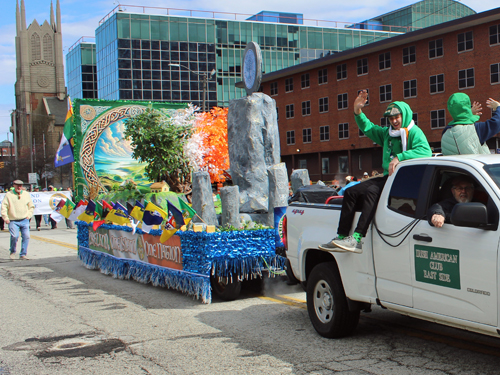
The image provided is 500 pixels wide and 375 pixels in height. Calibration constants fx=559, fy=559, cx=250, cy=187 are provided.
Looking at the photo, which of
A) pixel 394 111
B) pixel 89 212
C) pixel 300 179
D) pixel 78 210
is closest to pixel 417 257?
pixel 394 111

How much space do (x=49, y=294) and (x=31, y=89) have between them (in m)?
102

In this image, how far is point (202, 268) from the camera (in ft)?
25.0

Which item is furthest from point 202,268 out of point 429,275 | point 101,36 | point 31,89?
point 31,89

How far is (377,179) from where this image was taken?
5605mm

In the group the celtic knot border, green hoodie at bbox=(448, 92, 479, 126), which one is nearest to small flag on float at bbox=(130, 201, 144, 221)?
green hoodie at bbox=(448, 92, 479, 126)

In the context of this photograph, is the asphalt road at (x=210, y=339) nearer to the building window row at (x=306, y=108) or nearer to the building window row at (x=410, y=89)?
the building window row at (x=410, y=89)

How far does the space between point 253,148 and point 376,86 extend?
32451 mm

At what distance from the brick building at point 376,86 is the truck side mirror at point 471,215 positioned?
34.0 m

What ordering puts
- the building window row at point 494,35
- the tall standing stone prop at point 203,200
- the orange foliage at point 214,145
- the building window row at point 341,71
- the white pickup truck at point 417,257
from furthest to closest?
the building window row at point 341,71
the building window row at point 494,35
the orange foliage at point 214,145
the tall standing stone prop at point 203,200
the white pickup truck at point 417,257

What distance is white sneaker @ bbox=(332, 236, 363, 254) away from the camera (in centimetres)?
527

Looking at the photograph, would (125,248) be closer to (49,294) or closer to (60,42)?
(49,294)

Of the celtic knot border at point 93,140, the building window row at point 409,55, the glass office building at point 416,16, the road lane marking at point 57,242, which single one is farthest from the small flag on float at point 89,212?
the glass office building at point 416,16

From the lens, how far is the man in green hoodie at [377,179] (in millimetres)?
5277

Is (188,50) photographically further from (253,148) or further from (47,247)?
(253,148)
